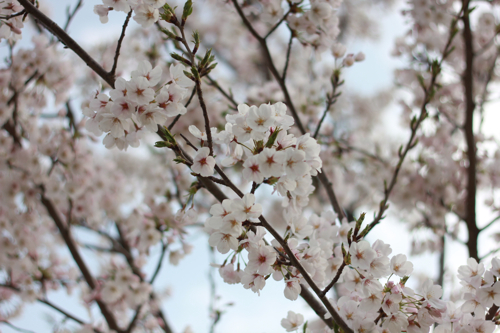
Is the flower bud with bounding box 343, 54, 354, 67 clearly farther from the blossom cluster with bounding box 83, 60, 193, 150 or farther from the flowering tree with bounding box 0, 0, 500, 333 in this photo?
the blossom cluster with bounding box 83, 60, 193, 150

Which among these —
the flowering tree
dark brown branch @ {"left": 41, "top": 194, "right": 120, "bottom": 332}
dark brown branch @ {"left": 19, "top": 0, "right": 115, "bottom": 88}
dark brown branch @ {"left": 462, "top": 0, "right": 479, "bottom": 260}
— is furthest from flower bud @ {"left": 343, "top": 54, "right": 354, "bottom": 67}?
dark brown branch @ {"left": 41, "top": 194, "right": 120, "bottom": 332}

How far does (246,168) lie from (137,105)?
0.37 m

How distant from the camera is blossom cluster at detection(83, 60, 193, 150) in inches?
39.4

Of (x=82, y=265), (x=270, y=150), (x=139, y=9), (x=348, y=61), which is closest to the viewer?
(x=270, y=150)

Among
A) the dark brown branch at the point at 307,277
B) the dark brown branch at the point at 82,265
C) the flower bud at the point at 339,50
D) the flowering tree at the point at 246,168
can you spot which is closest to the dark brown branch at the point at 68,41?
the flowering tree at the point at 246,168

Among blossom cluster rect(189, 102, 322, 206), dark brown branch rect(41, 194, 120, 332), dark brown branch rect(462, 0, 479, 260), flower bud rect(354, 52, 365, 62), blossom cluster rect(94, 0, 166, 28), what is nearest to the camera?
blossom cluster rect(189, 102, 322, 206)

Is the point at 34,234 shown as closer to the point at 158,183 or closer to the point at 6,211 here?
the point at 6,211

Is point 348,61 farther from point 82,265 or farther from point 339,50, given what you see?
point 82,265

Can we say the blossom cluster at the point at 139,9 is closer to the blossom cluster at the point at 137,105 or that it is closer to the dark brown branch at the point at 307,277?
the blossom cluster at the point at 137,105

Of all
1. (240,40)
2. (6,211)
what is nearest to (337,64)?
(6,211)

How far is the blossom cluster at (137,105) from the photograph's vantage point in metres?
1.00

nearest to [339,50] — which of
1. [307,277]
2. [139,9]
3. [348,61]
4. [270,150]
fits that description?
[348,61]

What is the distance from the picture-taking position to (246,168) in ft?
3.16

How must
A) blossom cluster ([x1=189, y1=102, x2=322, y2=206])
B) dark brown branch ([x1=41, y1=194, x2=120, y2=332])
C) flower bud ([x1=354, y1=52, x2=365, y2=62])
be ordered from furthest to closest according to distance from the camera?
dark brown branch ([x1=41, y1=194, x2=120, y2=332])
flower bud ([x1=354, y1=52, x2=365, y2=62])
blossom cluster ([x1=189, y1=102, x2=322, y2=206])
